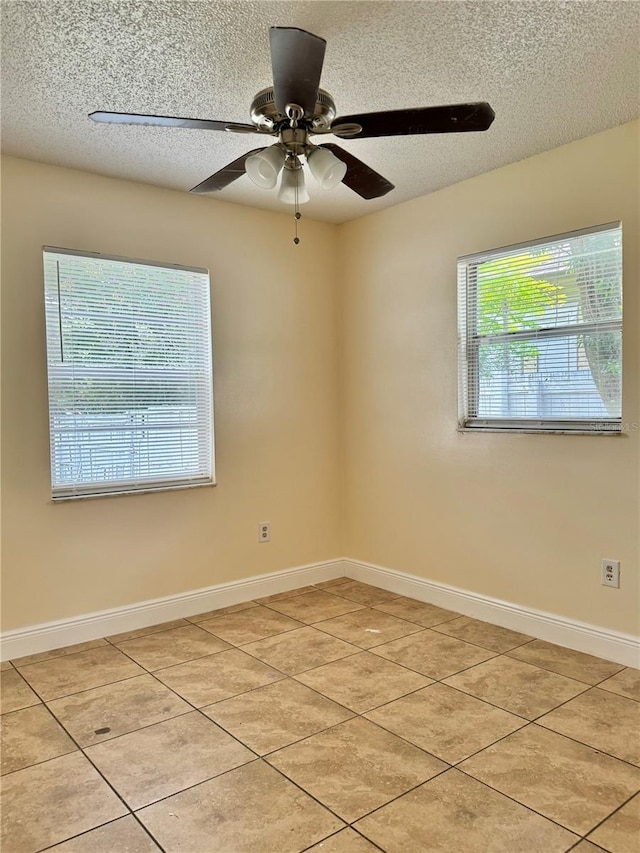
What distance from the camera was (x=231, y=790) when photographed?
1922 mm

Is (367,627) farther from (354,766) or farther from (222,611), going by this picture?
(354,766)

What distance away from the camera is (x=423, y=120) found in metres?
1.87

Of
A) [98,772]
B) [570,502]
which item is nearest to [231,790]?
[98,772]

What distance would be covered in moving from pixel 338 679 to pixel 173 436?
5.46ft

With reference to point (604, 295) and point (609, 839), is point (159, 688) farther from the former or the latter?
point (604, 295)

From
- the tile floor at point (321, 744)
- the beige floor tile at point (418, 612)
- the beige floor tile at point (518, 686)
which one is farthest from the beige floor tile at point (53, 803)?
the beige floor tile at point (418, 612)

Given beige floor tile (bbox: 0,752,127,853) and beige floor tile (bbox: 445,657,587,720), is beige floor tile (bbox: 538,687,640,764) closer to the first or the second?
beige floor tile (bbox: 445,657,587,720)

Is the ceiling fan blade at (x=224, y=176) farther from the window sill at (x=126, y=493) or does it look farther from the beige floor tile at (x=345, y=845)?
the beige floor tile at (x=345, y=845)

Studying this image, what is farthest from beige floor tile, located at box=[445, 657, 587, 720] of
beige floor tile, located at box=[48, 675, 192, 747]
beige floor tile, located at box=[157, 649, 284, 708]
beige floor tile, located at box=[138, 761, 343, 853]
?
beige floor tile, located at box=[48, 675, 192, 747]

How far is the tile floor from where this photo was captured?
1.74 m

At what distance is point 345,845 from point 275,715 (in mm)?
758

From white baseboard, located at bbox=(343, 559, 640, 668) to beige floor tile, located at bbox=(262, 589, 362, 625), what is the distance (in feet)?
1.16

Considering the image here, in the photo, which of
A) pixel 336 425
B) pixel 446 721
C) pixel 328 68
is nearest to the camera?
pixel 328 68

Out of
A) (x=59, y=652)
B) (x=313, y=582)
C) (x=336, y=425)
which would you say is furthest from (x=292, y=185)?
(x=313, y=582)
